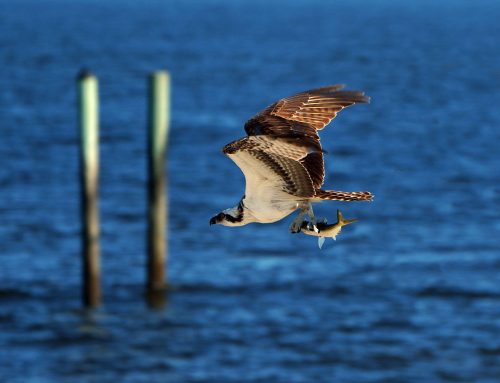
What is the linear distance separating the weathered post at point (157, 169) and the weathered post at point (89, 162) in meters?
1.27

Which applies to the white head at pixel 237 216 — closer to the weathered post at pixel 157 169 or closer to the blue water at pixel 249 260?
the weathered post at pixel 157 169

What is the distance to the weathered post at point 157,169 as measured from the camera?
85.9ft

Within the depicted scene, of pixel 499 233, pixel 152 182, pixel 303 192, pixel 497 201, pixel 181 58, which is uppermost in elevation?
pixel 181 58

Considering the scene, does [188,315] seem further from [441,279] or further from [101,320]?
[441,279]

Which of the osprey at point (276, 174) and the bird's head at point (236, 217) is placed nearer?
the osprey at point (276, 174)

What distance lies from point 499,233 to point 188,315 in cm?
1285

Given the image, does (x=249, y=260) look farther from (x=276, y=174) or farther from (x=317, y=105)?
(x=276, y=174)

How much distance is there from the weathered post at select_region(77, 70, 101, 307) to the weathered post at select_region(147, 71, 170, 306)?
1267 mm

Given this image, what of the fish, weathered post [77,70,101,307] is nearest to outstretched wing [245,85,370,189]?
the fish

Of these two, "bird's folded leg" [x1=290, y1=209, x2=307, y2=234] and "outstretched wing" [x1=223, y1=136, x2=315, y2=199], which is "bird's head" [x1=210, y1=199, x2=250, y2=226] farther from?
"bird's folded leg" [x1=290, y1=209, x2=307, y2=234]

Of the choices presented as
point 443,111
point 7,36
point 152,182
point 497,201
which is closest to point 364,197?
point 152,182

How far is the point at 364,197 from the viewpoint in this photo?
9844 millimetres

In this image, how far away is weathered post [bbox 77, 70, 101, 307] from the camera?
26031mm

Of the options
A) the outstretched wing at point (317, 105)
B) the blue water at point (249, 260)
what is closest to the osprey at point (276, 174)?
the outstretched wing at point (317, 105)
